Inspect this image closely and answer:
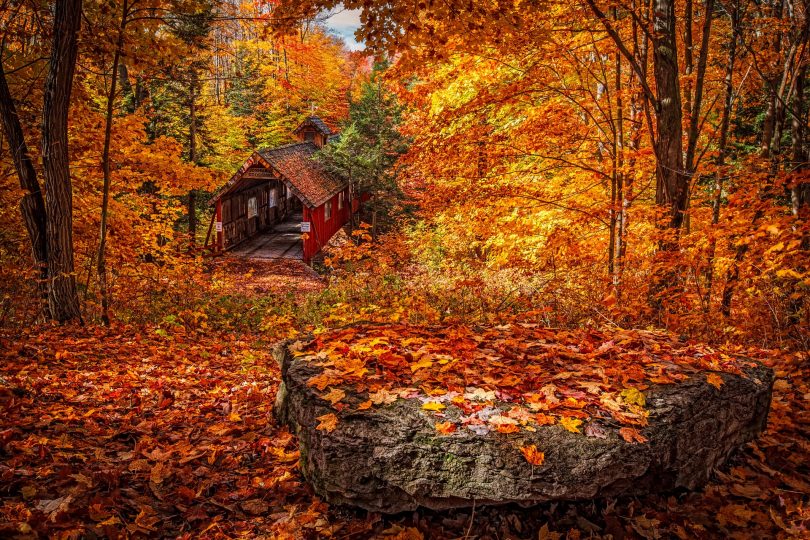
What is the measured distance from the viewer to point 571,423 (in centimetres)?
317

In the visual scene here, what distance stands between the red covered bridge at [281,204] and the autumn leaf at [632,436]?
17.2 metres

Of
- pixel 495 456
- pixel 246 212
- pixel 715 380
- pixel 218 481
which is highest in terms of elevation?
pixel 246 212

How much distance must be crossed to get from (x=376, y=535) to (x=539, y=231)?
27.6ft

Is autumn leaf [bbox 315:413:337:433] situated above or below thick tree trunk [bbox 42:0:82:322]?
below

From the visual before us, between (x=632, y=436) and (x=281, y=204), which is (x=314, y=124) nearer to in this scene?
(x=281, y=204)

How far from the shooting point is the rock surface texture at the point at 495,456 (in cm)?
302

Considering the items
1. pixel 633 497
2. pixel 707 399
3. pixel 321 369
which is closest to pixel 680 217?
pixel 707 399

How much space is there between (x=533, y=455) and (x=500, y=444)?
21 cm

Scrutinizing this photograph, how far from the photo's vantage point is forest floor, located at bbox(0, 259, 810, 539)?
3.02 metres

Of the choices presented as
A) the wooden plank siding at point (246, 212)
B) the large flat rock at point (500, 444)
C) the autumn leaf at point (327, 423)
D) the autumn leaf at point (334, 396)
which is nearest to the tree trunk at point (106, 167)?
the large flat rock at point (500, 444)

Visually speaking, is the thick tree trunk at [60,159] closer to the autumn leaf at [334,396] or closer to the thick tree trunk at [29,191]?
the thick tree trunk at [29,191]

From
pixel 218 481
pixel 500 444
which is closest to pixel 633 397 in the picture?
pixel 500 444

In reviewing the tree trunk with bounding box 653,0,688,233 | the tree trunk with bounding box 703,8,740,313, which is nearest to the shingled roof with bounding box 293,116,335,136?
the tree trunk with bounding box 703,8,740,313

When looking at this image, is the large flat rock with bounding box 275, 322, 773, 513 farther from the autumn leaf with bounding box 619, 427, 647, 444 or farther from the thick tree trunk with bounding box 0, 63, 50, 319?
the thick tree trunk with bounding box 0, 63, 50, 319
